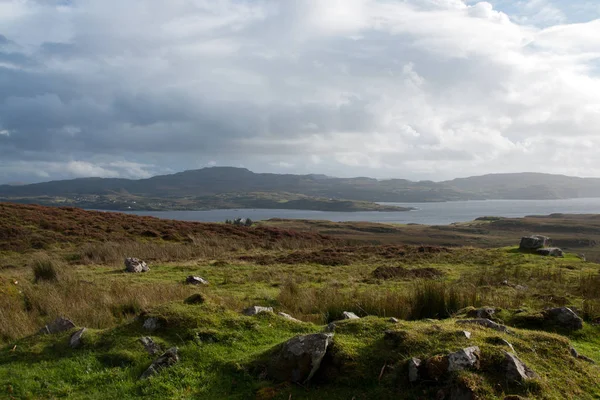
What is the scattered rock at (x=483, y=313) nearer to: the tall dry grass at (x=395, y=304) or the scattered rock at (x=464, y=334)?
the tall dry grass at (x=395, y=304)

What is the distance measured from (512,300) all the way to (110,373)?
964 centimetres

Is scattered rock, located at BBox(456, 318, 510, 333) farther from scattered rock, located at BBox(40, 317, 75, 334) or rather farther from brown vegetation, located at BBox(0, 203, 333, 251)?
Answer: brown vegetation, located at BBox(0, 203, 333, 251)

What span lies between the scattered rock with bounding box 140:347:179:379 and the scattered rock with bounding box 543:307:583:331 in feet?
22.9

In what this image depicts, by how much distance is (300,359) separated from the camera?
5.37 metres

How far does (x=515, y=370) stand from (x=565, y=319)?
423 centimetres

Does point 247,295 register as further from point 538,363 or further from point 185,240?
point 185,240

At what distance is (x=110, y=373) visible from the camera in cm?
616

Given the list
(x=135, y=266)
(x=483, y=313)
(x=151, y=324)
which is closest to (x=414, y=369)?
(x=483, y=313)

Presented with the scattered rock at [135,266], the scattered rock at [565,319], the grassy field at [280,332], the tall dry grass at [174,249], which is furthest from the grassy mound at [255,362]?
the tall dry grass at [174,249]

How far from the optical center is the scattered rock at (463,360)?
4688mm

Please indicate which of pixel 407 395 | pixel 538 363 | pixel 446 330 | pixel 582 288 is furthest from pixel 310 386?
pixel 582 288

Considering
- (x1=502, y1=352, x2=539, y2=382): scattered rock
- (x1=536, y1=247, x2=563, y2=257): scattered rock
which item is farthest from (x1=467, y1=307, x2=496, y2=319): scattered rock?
(x1=536, y1=247, x2=563, y2=257): scattered rock

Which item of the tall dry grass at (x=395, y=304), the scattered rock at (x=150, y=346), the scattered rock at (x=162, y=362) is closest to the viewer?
the scattered rock at (x=162, y=362)

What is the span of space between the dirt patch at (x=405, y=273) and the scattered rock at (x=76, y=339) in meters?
12.1
